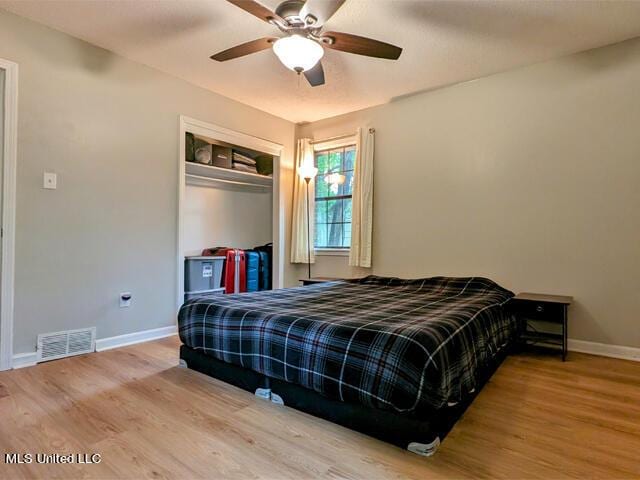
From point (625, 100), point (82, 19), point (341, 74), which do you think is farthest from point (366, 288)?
point (82, 19)

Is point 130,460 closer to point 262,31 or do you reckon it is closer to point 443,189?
point 262,31

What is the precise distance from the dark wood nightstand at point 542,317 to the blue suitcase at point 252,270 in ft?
12.1

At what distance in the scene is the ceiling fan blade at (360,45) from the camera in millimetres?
2279

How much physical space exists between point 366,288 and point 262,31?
2421 mm

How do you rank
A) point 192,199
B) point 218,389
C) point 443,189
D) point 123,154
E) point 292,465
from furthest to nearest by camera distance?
point 192,199 < point 443,189 < point 123,154 < point 218,389 < point 292,465

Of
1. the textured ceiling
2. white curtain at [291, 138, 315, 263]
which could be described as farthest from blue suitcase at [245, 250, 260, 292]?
the textured ceiling

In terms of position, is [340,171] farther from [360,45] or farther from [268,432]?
[268,432]

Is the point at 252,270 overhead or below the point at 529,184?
below

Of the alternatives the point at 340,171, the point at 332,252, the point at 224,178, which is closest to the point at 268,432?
the point at 332,252

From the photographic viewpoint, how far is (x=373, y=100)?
13.6 ft

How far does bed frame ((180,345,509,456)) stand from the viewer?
5.07ft

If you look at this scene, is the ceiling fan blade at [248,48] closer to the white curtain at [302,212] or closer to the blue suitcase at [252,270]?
the white curtain at [302,212]

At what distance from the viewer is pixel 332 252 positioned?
4.73 meters

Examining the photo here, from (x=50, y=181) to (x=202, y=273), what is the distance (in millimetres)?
2190
